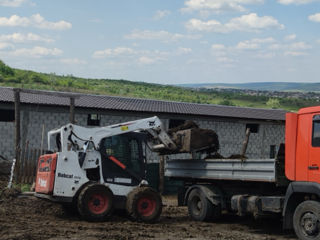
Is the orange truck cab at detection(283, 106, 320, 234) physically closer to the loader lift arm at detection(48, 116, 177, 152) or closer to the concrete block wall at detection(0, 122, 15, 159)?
the loader lift arm at detection(48, 116, 177, 152)

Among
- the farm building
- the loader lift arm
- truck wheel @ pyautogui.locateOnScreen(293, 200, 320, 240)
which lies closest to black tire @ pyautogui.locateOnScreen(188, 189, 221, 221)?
the loader lift arm

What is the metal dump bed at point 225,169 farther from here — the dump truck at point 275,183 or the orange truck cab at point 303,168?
the orange truck cab at point 303,168

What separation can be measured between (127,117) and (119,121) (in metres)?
0.44

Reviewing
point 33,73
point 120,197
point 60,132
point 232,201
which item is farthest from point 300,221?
point 33,73

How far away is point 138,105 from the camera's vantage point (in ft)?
85.0

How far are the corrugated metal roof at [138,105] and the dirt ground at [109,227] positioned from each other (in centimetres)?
751

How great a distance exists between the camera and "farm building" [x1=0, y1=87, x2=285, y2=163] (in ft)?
73.2

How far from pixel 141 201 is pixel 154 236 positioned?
7.07 feet

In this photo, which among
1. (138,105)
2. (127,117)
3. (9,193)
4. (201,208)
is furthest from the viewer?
(138,105)

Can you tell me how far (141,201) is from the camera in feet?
43.8

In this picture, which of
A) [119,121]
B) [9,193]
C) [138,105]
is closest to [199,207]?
[9,193]

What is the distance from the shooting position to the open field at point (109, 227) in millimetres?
10922

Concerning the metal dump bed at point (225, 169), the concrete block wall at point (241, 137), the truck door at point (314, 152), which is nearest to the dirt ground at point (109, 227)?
the metal dump bed at point (225, 169)

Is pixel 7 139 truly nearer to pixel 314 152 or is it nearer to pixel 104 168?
pixel 104 168
